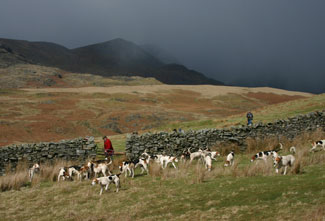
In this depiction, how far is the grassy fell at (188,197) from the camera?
8594 millimetres

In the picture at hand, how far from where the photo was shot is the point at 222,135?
72.5ft

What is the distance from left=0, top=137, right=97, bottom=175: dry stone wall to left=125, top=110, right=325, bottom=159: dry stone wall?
136 inches

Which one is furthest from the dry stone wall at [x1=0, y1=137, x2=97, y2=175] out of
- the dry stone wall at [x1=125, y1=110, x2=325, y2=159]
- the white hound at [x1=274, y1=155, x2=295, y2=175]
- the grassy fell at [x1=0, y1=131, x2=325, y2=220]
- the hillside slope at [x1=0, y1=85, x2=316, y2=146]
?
the hillside slope at [x1=0, y1=85, x2=316, y2=146]

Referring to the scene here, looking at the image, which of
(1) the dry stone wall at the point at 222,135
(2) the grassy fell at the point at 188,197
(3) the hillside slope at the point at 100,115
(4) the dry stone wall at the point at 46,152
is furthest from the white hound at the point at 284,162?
(3) the hillside slope at the point at 100,115

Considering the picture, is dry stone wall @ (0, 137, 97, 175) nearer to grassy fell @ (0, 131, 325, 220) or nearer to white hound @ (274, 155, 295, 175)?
grassy fell @ (0, 131, 325, 220)

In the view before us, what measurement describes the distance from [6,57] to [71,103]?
417ft

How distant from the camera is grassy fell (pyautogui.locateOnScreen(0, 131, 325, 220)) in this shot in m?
8.59

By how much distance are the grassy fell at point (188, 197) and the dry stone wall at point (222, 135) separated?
18.3 feet

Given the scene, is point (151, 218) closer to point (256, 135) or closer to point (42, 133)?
point (256, 135)

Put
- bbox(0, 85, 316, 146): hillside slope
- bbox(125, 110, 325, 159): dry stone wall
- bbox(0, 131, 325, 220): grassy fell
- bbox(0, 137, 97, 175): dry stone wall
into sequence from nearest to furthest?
bbox(0, 131, 325, 220): grassy fell
bbox(0, 137, 97, 175): dry stone wall
bbox(125, 110, 325, 159): dry stone wall
bbox(0, 85, 316, 146): hillside slope

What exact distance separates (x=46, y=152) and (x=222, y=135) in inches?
531

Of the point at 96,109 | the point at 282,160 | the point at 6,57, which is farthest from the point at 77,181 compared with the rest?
the point at 6,57

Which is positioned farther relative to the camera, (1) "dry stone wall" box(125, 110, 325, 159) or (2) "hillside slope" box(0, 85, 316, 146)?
(2) "hillside slope" box(0, 85, 316, 146)

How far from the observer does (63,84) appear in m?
154
